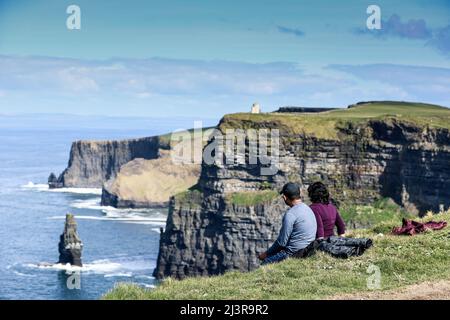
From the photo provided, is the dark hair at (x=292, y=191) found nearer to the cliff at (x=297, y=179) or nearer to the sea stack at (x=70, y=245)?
the cliff at (x=297, y=179)

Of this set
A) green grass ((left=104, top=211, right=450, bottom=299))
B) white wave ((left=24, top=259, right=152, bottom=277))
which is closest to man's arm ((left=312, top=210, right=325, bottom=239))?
green grass ((left=104, top=211, right=450, bottom=299))

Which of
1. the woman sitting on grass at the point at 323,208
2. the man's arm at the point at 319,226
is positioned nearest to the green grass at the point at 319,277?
the man's arm at the point at 319,226

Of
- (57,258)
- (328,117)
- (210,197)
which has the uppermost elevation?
(328,117)

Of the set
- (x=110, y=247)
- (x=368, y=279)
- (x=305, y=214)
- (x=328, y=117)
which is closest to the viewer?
(x=368, y=279)

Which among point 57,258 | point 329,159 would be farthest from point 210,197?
point 57,258

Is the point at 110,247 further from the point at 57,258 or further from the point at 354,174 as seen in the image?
the point at 354,174

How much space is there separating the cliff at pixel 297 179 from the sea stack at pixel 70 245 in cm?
1473

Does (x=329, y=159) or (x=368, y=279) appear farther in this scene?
(x=329, y=159)

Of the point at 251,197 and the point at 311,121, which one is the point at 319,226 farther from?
the point at 311,121

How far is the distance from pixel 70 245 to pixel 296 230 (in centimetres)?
A: 13077

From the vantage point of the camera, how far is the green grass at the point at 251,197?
14871cm

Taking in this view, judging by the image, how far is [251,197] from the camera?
150875 mm
